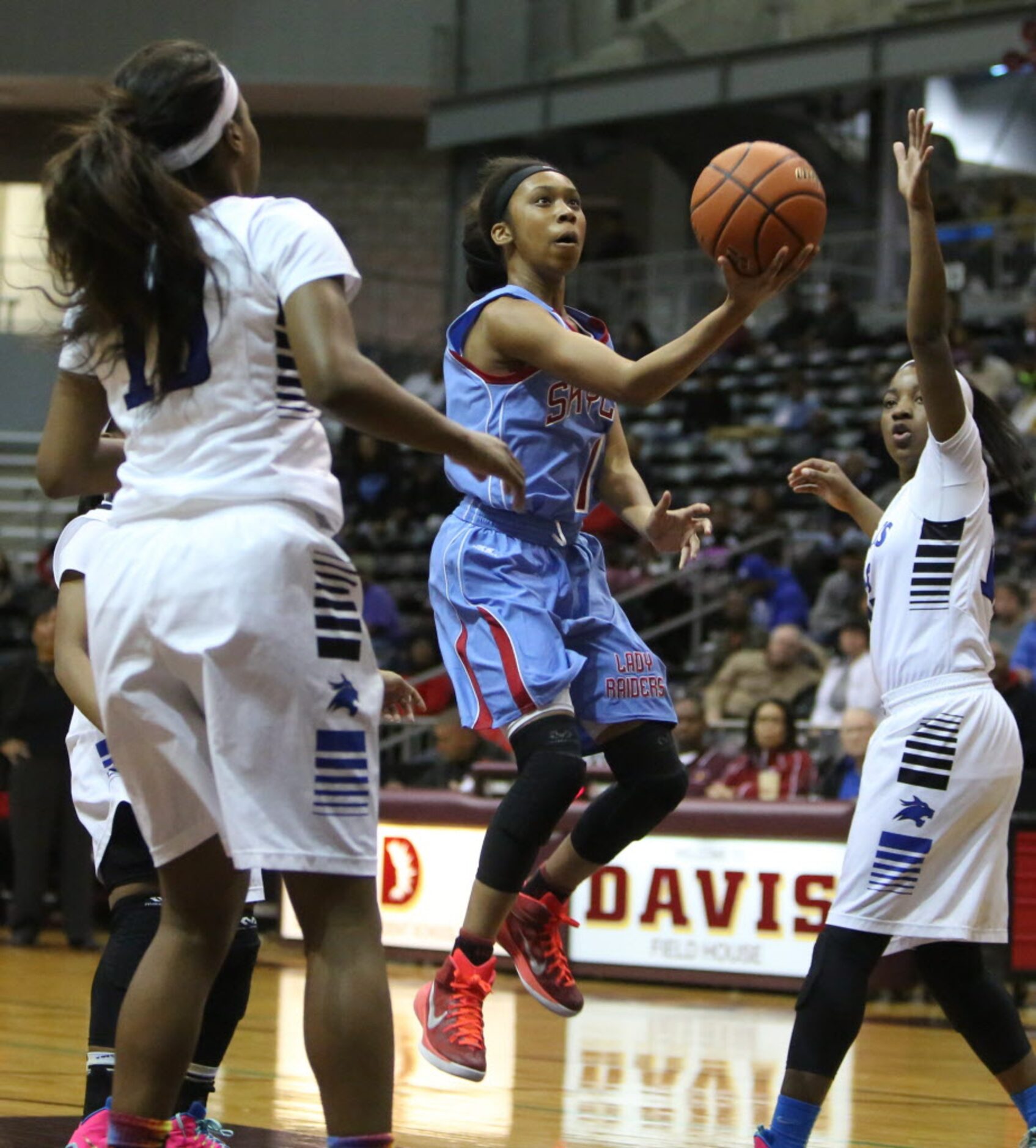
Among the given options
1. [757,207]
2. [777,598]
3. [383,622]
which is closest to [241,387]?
[757,207]

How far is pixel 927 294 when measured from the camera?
3.91 metres

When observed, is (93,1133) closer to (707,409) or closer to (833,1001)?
(833,1001)

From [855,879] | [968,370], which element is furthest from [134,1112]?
[968,370]

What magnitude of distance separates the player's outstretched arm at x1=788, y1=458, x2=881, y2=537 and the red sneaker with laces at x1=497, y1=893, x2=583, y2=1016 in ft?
3.82

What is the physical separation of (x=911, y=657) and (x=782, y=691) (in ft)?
23.2

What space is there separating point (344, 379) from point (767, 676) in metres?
8.76

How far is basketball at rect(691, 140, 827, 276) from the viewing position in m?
3.71

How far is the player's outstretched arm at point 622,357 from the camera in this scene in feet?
11.7

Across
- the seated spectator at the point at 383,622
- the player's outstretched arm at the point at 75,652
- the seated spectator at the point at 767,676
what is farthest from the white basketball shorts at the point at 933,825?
the seated spectator at the point at 383,622

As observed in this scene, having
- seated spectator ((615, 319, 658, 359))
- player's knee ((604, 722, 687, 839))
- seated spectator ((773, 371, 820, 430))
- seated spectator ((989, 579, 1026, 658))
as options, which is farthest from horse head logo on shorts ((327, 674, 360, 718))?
seated spectator ((615, 319, 658, 359))

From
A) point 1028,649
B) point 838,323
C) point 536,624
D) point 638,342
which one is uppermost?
point 838,323

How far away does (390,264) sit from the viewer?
72.8 feet

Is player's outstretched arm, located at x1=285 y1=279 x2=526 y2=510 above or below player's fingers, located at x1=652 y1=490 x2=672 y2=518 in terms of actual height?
above

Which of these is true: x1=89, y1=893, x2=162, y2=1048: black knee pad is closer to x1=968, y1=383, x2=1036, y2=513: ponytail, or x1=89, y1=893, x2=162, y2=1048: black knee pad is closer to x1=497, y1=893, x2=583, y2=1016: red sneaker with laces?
x1=497, y1=893, x2=583, y2=1016: red sneaker with laces
